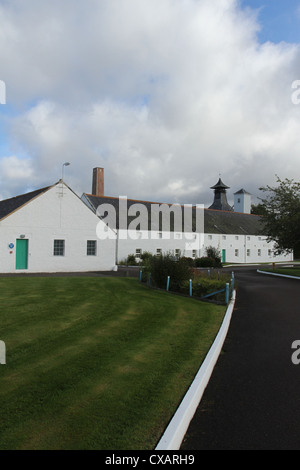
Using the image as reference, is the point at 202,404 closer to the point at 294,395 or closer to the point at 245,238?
the point at 294,395

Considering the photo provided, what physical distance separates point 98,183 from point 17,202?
762 inches

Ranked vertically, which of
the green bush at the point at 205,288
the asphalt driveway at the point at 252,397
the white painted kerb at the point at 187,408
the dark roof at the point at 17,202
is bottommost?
the asphalt driveway at the point at 252,397

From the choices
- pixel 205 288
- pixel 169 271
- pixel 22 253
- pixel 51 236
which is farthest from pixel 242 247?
pixel 205 288

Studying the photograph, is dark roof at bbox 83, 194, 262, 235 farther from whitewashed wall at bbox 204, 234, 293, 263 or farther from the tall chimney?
the tall chimney

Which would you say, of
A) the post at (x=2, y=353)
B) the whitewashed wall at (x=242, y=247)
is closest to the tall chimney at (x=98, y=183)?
the whitewashed wall at (x=242, y=247)

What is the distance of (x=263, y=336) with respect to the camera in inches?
352

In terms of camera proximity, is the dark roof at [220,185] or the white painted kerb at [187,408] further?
the dark roof at [220,185]

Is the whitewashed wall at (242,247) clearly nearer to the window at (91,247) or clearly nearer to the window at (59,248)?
the window at (91,247)

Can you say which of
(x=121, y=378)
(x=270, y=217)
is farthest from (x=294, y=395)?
(x=270, y=217)

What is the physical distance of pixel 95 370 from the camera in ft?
19.8

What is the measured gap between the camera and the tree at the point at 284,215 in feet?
94.3

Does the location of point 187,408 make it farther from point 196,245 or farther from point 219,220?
point 219,220

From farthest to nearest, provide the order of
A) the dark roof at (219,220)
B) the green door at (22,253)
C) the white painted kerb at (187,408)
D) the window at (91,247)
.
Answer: the dark roof at (219,220)
the window at (91,247)
the green door at (22,253)
the white painted kerb at (187,408)
